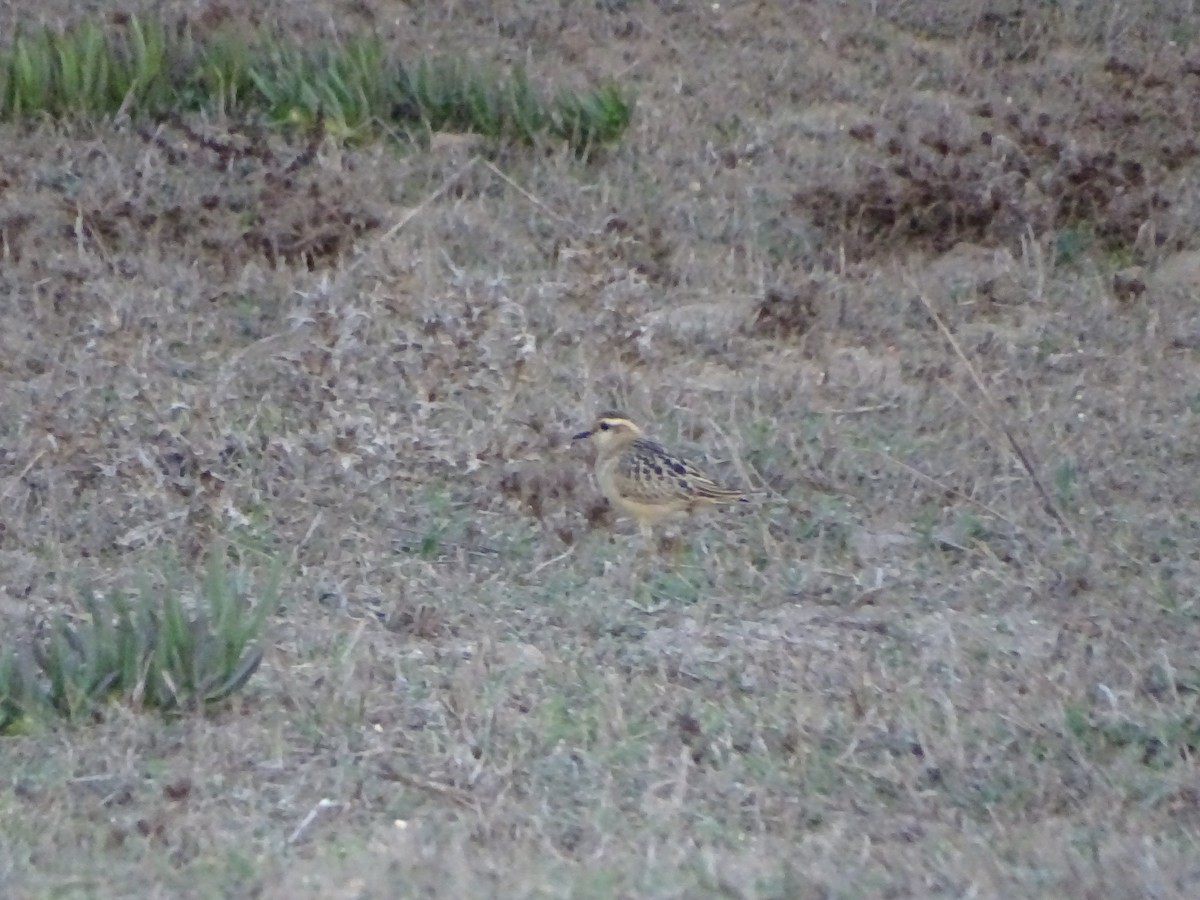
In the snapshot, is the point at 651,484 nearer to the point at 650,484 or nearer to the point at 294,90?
the point at 650,484

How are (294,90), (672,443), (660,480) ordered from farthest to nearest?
(294,90) → (672,443) → (660,480)

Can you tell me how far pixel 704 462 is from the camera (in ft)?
26.5

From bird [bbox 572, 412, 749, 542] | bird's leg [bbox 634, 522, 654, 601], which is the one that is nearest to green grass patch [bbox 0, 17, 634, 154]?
bird [bbox 572, 412, 749, 542]

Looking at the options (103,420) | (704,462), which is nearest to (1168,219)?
(704,462)

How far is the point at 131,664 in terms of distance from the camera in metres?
5.48

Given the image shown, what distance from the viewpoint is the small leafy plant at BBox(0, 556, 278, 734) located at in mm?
5430

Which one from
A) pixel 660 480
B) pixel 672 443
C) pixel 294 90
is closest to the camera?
pixel 660 480

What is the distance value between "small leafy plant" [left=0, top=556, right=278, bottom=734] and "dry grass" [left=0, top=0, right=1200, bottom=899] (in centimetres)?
9

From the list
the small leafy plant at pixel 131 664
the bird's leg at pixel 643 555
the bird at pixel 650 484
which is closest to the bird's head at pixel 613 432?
the bird at pixel 650 484

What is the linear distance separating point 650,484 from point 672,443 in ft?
3.60

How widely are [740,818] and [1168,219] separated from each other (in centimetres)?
642

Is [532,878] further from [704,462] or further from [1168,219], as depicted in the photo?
[1168,219]

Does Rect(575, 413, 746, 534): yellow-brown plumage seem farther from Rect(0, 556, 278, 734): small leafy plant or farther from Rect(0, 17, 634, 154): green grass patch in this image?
Rect(0, 17, 634, 154): green grass patch

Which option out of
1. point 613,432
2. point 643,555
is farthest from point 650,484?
point 613,432
